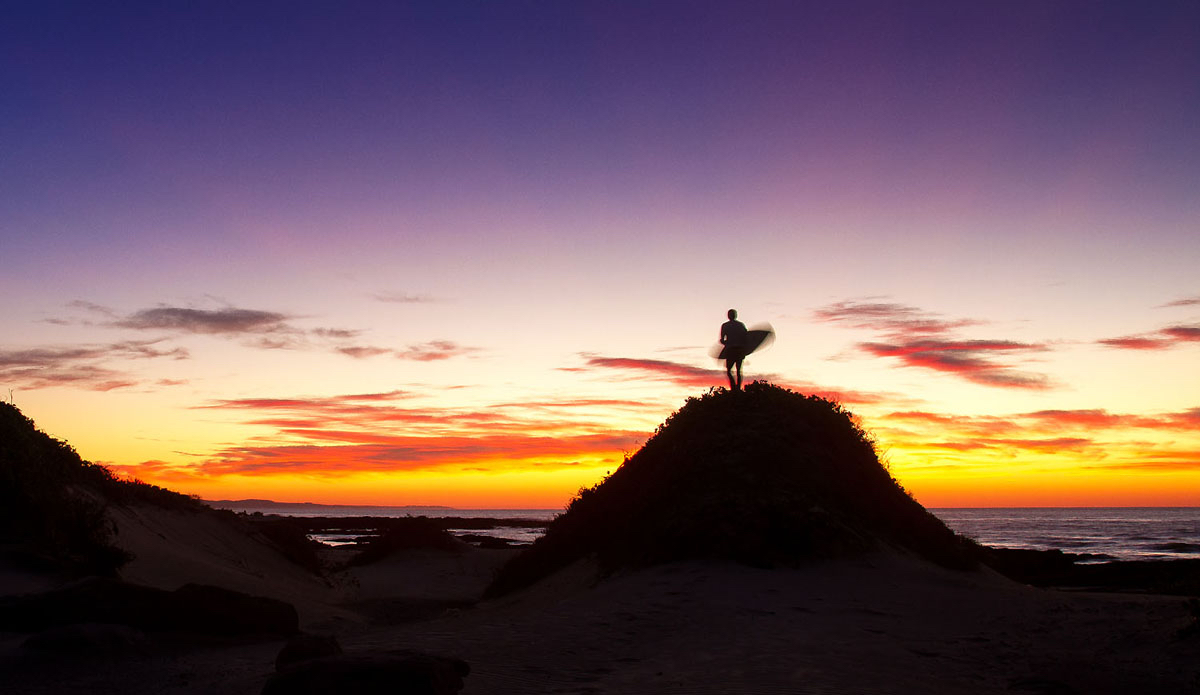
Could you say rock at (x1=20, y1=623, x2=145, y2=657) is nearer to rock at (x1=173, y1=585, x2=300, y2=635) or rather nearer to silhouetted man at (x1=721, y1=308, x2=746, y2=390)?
rock at (x1=173, y1=585, x2=300, y2=635)

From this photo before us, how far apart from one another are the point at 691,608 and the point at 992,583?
296 inches

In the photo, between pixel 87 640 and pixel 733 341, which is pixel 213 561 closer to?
pixel 87 640

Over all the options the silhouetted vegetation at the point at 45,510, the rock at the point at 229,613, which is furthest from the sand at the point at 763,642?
the silhouetted vegetation at the point at 45,510

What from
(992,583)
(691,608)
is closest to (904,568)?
(992,583)

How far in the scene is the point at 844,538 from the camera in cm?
1559

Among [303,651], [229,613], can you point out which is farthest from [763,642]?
[229,613]

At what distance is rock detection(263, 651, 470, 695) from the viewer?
26.0 ft

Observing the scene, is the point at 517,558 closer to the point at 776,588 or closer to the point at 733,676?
the point at 776,588

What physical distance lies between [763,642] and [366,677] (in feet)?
17.9

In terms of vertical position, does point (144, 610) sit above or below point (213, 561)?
above

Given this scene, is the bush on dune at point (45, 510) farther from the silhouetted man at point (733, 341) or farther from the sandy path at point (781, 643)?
the silhouetted man at point (733, 341)

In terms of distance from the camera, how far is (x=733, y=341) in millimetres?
19578

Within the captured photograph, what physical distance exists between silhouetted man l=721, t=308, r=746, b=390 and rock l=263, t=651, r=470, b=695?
1271 cm

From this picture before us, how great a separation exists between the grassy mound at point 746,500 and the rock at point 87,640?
892 centimetres
